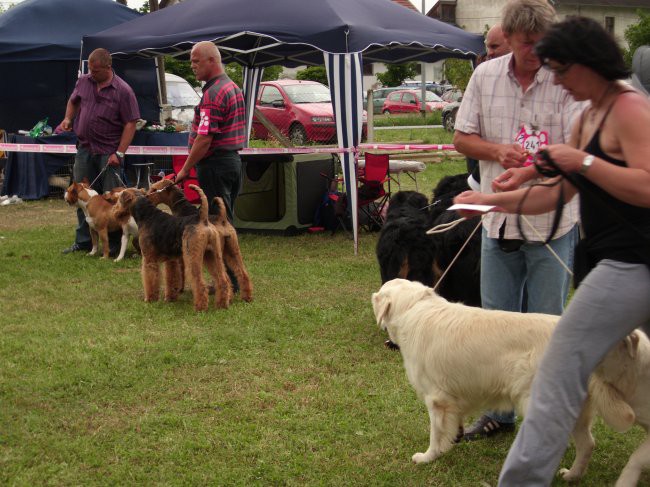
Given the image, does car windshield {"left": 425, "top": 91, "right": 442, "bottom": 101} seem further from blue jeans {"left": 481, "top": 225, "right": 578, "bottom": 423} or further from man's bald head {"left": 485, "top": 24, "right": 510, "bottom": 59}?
blue jeans {"left": 481, "top": 225, "right": 578, "bottom": 423}

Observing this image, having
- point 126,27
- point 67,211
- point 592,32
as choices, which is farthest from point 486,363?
point 67,211

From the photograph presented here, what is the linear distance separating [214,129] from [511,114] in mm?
3534

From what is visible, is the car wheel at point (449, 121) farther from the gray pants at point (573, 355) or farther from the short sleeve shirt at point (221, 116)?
the gray pants at point (573, 355)

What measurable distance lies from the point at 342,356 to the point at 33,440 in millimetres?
2078

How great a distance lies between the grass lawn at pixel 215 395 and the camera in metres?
3.57

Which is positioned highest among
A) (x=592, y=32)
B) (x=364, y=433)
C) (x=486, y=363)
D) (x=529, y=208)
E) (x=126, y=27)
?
(x=126, y=27)

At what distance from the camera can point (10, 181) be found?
13.6m

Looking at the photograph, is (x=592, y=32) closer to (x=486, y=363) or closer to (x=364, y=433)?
(x=486, y=363)

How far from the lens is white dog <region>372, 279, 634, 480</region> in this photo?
312 cm

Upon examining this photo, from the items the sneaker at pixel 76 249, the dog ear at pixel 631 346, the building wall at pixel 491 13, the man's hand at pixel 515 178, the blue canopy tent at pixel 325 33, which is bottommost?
the sneaker at pixel 76 249

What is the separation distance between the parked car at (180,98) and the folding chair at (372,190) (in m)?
7.81

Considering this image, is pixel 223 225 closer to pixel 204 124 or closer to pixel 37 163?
pixel 204 124

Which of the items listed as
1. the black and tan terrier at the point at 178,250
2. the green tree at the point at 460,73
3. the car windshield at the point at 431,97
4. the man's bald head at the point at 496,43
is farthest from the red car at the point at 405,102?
the man's bald head at the point at 496,43

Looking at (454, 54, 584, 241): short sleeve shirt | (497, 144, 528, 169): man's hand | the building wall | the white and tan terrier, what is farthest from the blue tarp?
the building wall
